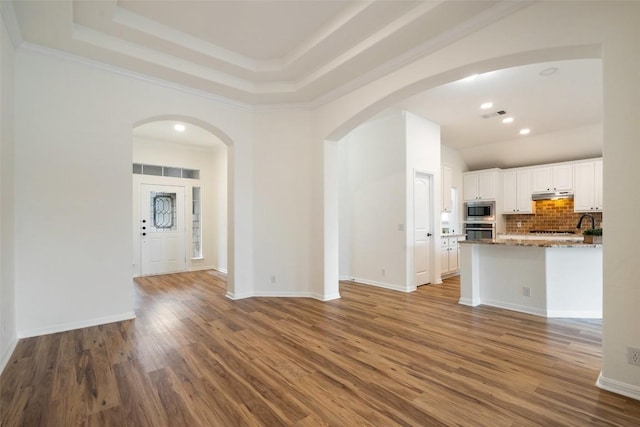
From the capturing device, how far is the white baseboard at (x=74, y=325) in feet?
10.3

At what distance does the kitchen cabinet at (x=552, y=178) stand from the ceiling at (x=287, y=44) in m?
2.11

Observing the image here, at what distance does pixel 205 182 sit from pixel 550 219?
8894 mm

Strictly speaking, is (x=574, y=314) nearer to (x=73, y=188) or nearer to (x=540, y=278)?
(x=540, y=278)

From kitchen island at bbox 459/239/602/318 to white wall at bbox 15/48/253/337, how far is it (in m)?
4.94

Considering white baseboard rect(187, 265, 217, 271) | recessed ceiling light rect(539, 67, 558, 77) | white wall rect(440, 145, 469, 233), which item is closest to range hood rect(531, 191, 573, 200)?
white wall rect(440, 145, 469, 233)

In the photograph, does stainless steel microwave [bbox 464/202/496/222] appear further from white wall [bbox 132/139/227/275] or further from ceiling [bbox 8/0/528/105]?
white wall [bbox 132/139/227/275]

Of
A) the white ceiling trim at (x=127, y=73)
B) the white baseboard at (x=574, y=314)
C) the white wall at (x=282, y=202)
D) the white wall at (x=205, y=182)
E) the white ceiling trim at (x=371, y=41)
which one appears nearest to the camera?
the white ceiling trim at (x=371, y=41)

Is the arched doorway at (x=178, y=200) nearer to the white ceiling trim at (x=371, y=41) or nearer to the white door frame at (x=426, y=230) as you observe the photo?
the white ceiling trim at (x=371, y=41)

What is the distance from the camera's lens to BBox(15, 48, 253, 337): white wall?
10.3ft

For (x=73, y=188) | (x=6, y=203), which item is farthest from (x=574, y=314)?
(x=6, y=203)

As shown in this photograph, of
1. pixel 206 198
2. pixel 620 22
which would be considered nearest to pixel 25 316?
pixel 206 198

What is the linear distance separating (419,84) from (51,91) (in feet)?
13.8

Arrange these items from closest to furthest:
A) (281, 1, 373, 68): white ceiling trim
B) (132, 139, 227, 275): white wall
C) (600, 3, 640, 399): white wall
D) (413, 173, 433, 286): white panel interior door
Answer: (600, 3, 640, 399): white wall
(281, 1, 373, 68): white ceiling trim
(413, 173, 433, 286): white panel interior door
(132, 139, 227, 275): white wall

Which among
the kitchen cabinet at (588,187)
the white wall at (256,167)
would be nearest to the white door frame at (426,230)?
the white wall at (256,167)
